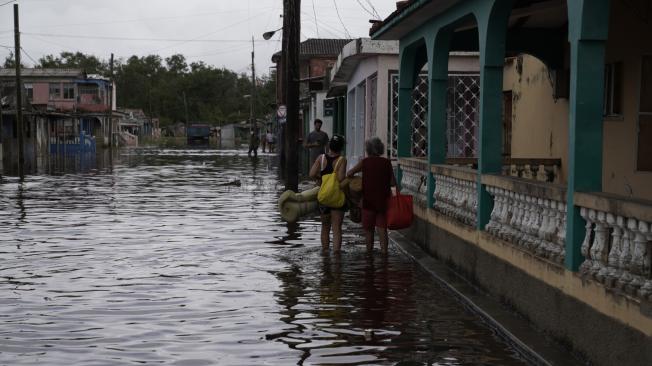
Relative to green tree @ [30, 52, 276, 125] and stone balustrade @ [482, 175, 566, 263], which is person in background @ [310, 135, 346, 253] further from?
green tree @ [30, 52, 276, 125]

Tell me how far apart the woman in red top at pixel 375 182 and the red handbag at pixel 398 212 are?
10 cm

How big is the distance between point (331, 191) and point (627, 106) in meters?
3.85

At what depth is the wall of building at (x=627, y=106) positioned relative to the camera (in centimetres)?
1130

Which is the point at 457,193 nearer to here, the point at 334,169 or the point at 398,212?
the point at 398,212

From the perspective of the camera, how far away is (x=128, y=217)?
703 inches

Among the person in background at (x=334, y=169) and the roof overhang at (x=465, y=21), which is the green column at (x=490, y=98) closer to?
the roof overhang at (x=465, y=21)

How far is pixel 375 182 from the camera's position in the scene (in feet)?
39.8

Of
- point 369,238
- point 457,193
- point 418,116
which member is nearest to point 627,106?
point 457,193

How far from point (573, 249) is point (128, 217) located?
40.3 ft

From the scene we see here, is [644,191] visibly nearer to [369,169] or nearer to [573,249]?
[369,169]

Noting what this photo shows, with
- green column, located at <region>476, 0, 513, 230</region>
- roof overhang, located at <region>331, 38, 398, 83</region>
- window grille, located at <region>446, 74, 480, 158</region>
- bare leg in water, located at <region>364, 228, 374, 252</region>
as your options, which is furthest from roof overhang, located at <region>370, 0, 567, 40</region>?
window grille, located at <region>446, 74, 480, 158</region>

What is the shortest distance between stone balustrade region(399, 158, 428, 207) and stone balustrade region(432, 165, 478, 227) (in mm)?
792

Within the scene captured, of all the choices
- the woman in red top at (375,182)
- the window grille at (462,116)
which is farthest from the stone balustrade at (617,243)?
the window grille at (462,116)

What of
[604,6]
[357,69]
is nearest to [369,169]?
[604,6]
